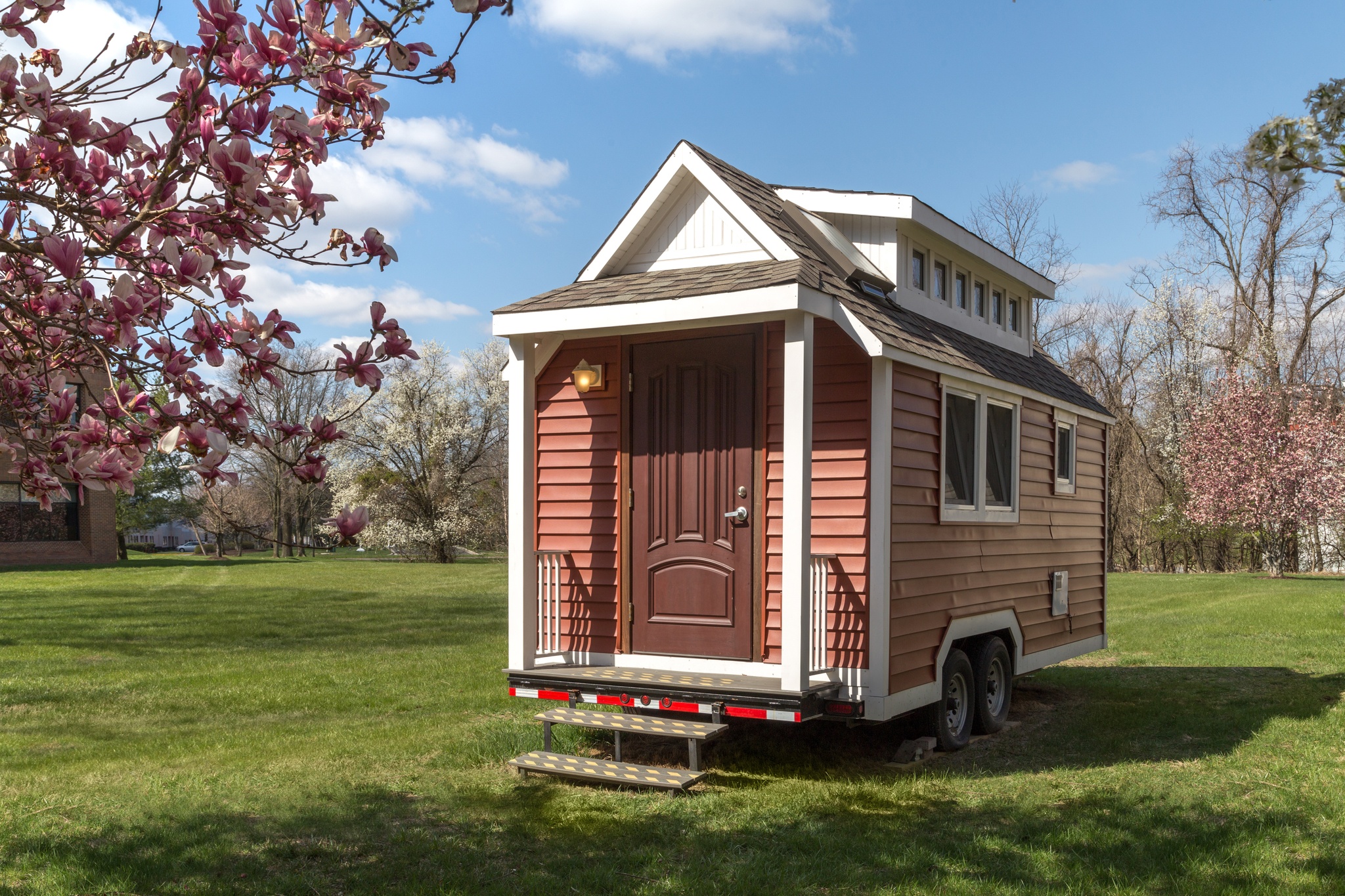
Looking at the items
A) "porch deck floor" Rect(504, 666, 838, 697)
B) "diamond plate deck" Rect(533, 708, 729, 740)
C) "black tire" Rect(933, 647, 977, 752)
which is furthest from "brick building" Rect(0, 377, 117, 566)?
"black tire" Rect(933, 647, 977, 752)

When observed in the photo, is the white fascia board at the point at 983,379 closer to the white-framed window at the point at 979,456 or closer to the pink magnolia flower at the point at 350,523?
the white-framed window at the point at 979,456

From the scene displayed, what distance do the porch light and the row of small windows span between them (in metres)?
2.83

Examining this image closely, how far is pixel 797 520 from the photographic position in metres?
6.59

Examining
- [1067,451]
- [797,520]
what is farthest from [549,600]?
[1067,451]

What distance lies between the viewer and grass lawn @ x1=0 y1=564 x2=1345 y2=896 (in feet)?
16.7

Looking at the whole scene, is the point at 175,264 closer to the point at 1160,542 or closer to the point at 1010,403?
the point at 1010,403

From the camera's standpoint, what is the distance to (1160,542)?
35.9 meters

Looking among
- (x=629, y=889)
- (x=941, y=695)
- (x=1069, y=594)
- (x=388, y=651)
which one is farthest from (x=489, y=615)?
(x=629, y=889)

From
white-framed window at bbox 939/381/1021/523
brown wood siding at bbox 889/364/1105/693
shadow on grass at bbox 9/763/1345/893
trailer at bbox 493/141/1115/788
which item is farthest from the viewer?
white-framed window at bbox 939/381/1021/523

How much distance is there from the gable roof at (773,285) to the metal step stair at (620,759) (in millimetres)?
2775

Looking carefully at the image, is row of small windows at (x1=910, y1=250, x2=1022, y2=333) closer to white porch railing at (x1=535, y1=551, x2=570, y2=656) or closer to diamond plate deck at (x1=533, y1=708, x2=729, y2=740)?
white porch railing at (x1=535, y1=551, x2=570, y2=656)

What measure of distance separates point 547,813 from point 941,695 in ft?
10.3

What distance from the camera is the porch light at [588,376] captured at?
7.96m

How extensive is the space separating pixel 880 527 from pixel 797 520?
0.77 m
